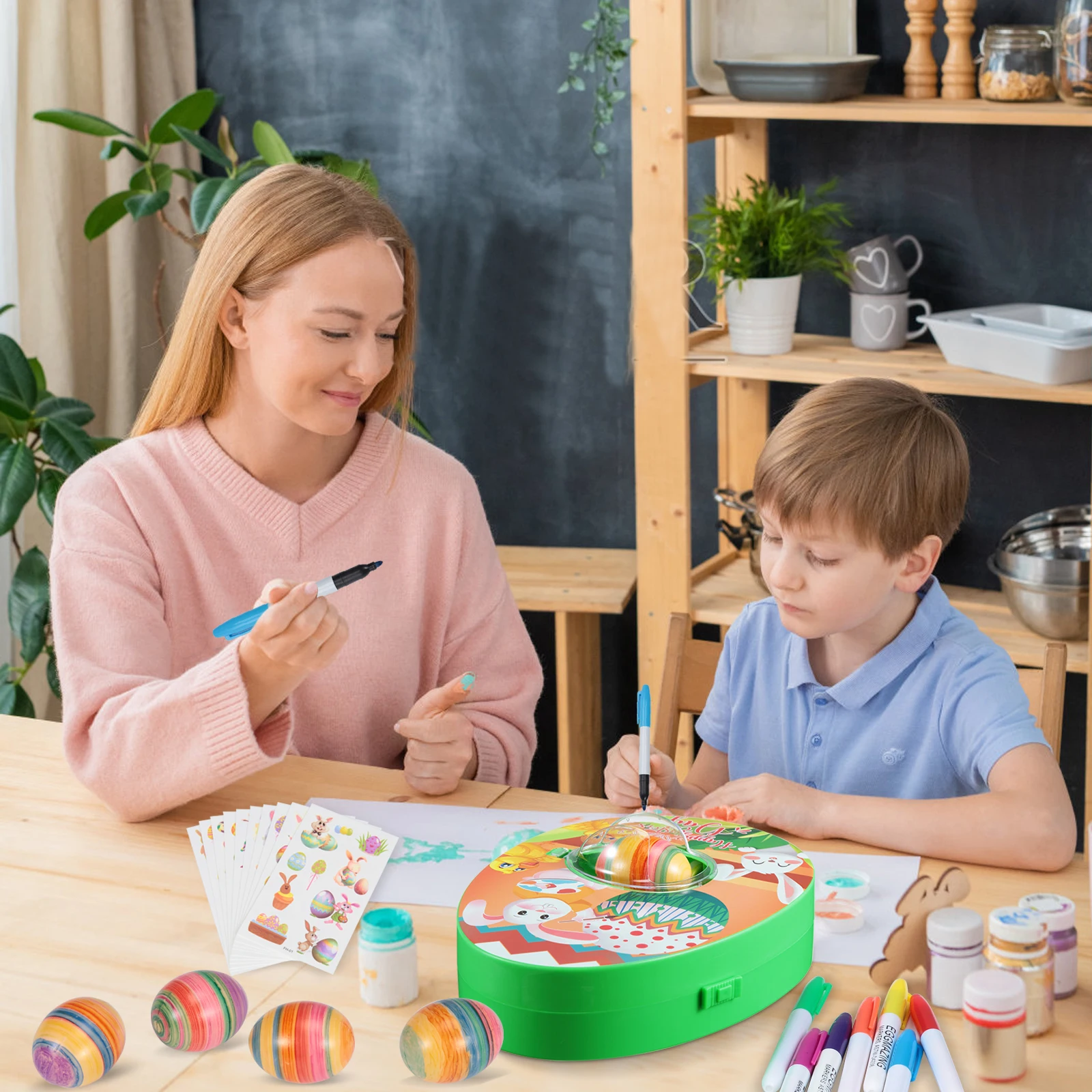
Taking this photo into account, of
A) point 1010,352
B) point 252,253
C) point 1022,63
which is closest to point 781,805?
point 252,253

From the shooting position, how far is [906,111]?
101 inches

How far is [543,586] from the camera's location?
9.75 feet

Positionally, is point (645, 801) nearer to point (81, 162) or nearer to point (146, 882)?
point (146, 882)

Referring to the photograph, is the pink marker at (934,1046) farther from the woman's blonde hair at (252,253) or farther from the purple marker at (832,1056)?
the woman's blonde hair at (252,253)

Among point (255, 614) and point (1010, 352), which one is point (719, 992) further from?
point (1010, 352)

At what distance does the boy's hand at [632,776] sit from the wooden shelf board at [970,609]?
1.06m

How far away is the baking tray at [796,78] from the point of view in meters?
2.60

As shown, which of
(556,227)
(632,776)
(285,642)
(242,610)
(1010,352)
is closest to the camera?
(285,642)

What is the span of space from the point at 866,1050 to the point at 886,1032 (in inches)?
1.0

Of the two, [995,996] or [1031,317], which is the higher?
[1031,317]

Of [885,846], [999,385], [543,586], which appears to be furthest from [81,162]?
[885,846]

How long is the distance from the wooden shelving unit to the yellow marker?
149cm

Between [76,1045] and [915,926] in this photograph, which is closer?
[76,1045]

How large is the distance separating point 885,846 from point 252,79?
2520 millimetres
